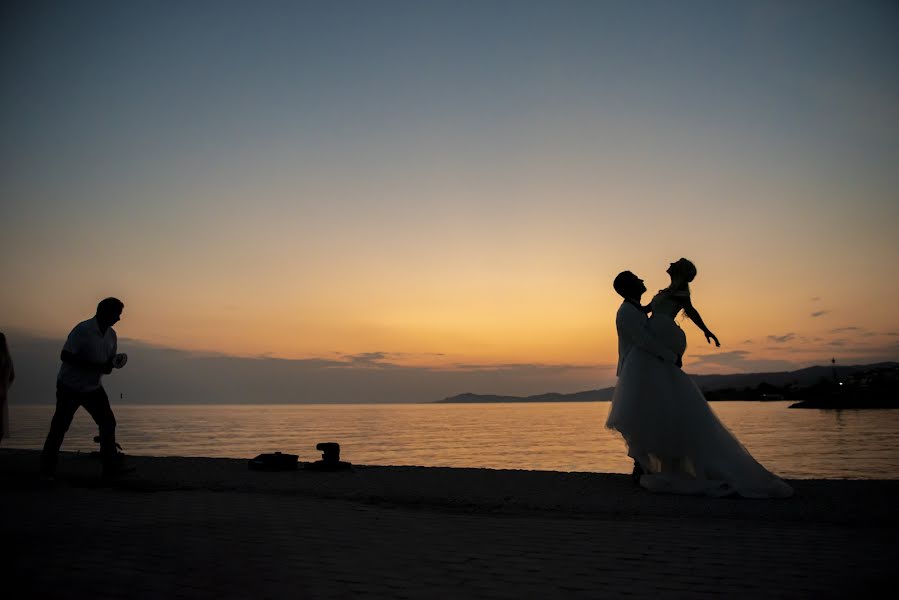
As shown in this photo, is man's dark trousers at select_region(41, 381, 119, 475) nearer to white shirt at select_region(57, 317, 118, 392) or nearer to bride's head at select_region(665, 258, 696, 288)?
white shirt at select_region(57, 317, 118, 392)

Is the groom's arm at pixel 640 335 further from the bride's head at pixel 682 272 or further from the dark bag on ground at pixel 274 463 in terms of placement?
the dark bag on ground at pixel 274 463

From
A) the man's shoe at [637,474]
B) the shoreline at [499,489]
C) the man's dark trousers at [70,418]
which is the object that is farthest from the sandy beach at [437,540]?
the man's dark trousers at [70,418]

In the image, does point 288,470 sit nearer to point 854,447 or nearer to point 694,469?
point 694,469

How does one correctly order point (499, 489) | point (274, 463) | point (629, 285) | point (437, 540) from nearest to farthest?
point (437, 540), point (499, 489), point (629, 285), point (274, 463)

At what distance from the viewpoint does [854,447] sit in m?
27.9

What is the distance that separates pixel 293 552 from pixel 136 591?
1099 mm

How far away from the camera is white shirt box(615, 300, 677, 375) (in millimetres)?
7328

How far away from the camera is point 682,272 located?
759cm

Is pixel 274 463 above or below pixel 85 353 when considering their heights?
below

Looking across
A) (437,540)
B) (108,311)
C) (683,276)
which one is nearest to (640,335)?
(683,276)

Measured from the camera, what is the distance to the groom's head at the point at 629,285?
7785mm

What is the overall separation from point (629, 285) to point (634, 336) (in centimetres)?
69

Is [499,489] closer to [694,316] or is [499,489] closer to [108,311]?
[694,316]

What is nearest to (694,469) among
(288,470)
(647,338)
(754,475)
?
(754,475)
